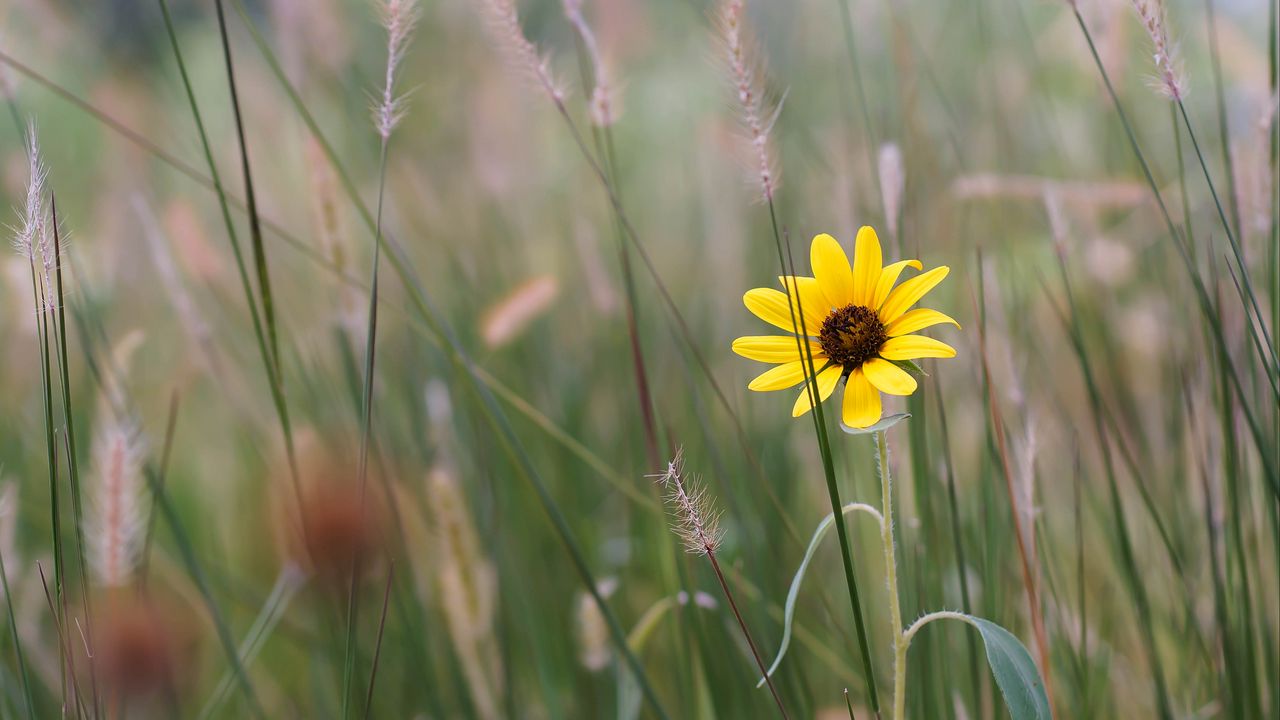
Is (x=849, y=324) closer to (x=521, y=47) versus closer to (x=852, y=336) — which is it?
(x=852, y=336)

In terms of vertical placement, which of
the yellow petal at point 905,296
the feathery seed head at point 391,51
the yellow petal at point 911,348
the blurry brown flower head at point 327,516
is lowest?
the blurry brown flower head at point 327,516

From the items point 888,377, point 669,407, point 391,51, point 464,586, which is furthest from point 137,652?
point 669,407

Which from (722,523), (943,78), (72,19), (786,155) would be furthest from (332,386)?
(943,78)

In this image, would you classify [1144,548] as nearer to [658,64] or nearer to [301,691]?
[301,691]

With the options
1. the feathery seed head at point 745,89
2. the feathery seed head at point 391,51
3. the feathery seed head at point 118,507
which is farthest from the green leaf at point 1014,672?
the feathery seed head at point 118,507

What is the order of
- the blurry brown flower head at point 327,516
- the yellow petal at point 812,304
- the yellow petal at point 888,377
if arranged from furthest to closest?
the blurry brown flower head at point 327,516, the yellow petal at point 812,304, the yellow petal at point 888,377

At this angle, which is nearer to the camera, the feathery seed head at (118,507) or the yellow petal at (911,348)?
A: the yellow petal at (911,348)

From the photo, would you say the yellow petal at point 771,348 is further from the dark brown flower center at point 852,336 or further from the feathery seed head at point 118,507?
the feathery seed head at point 118,507
